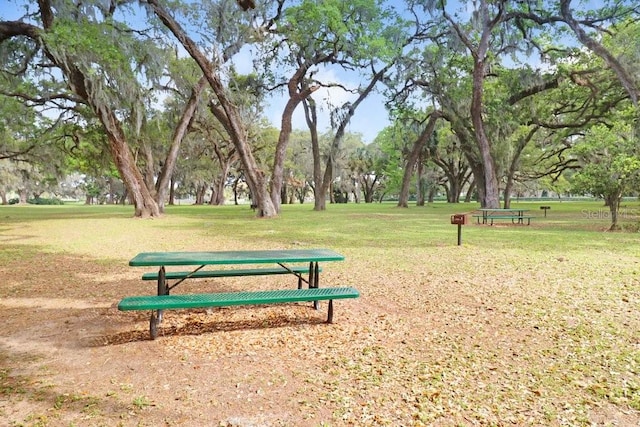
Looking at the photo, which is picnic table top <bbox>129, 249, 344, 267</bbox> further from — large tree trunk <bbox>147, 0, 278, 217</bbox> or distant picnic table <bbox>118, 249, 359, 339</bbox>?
large tree trunk <bbox>147, 0, 278, 217</bbox>

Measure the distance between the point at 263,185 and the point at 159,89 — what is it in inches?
255

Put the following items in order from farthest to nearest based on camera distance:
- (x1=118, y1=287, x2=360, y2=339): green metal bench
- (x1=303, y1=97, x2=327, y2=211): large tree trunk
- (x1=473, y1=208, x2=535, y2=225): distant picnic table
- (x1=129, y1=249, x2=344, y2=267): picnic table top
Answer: (x1=303, y1=97, x2=327, y2=211): large tree trunk → (x1=473, y1=208, x2=535, y2=225): distant picnic table → (x1=129, y1=249, x2=344, y2=267): picnic table top → (x1=118, y1=287, x2=360, y2=339): green metal bench

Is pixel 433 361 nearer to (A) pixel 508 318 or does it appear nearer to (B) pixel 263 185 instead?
(A) pixel 508 318

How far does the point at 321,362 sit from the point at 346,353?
0.89ft

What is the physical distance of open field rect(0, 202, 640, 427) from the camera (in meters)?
2.51

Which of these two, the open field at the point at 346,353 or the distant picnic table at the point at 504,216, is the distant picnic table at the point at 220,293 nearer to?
the open field at the point at 346,353

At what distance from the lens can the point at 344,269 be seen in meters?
6.66

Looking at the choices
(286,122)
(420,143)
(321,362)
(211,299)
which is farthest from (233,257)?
(420,143)

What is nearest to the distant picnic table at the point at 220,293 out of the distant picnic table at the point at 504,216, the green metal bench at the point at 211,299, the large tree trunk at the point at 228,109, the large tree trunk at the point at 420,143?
the green metal bench at the point at 211,299

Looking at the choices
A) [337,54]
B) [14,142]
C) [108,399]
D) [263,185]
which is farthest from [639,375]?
[14,142]

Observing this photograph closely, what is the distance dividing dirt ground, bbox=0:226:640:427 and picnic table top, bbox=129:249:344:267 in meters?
0.61

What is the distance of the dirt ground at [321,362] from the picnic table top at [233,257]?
0.61m

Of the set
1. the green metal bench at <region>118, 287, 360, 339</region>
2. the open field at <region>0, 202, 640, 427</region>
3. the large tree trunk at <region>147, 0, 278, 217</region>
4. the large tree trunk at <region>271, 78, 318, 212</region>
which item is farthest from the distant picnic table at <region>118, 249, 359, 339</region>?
the large tree trunk at <region>271, 78, 318, 212</region>

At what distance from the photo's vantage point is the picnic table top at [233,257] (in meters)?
3.94
